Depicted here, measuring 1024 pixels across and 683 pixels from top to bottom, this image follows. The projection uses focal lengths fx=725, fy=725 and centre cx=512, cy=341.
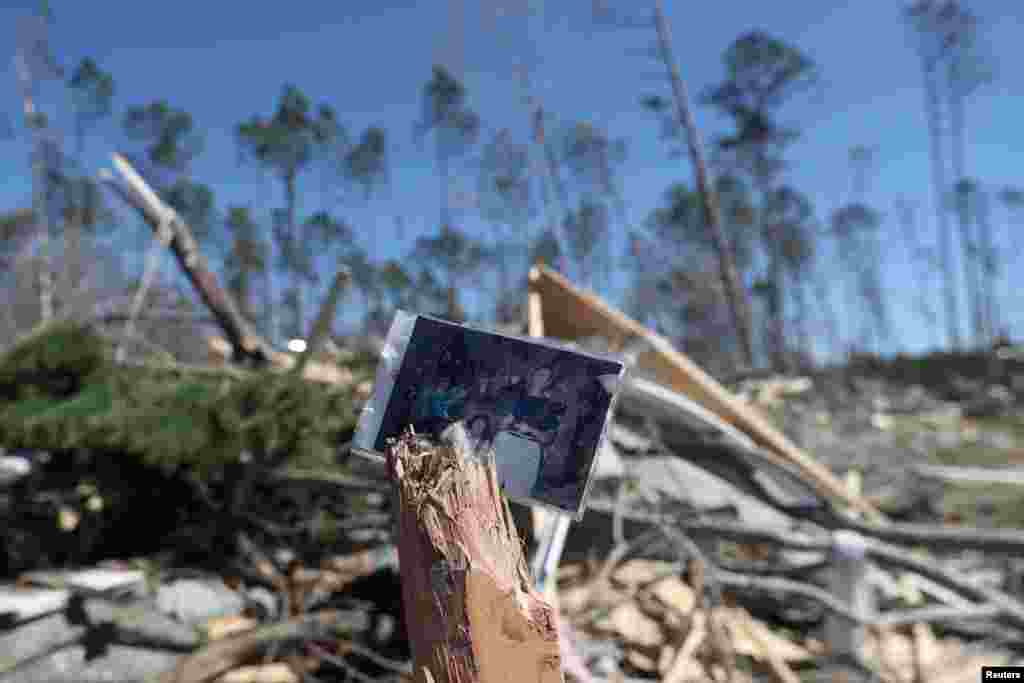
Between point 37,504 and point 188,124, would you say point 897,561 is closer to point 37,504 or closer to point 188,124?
point 37,504

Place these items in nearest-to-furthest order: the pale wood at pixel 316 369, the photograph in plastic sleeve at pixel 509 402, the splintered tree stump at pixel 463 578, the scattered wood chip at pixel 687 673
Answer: the splintered tree stump at pixel 463 578 < the photograph in plastic sleeve at pixel 509 402 < the scattered wood chip at pixel 687 673 < the pale wood at pixel 316 369

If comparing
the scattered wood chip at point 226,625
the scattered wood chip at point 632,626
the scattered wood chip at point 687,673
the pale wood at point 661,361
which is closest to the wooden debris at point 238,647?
the scattered wood chip at point 226,625

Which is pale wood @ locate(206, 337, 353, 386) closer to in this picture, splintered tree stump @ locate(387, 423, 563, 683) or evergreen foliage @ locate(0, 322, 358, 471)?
evergreen foliage @ locate(0, 322, 358, 471)

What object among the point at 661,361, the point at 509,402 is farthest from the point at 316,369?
the point at 509,402

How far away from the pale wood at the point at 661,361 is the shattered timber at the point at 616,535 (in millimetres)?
13

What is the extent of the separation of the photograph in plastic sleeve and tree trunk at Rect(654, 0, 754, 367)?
1287cm

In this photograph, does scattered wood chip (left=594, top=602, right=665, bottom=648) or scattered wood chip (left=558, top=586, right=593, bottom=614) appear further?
scattered wood chip (left=558, top=586, right=593, bottom=614)

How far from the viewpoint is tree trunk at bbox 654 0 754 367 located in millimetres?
13594

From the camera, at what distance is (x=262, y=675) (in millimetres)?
2895

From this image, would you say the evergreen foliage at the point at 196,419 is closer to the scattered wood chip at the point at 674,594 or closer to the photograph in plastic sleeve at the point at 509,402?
the scattered wood chip at the point at 674,594

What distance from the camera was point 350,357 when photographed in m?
→ 3.80

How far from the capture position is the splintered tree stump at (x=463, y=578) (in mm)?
835

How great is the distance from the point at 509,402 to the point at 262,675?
2.50 meters

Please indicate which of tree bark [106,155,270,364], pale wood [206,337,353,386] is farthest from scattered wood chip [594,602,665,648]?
tree bark [106,155,270,364]
